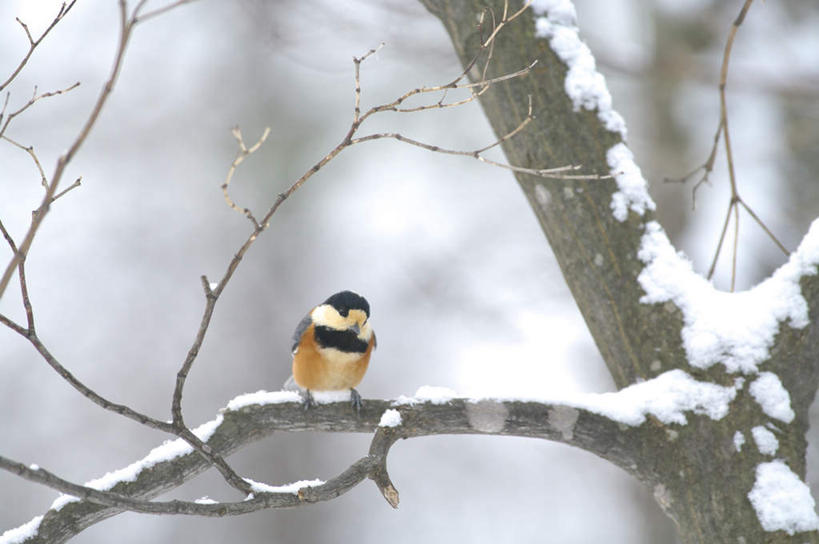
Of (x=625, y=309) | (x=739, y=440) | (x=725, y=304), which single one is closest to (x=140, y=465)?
(x=625, y=309)

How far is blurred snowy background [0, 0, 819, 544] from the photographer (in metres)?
7.43

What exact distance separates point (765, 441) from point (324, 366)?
1701 mm

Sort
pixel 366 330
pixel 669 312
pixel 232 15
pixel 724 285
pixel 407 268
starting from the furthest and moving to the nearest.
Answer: pixel 232 15
pixel 407 268
pixel 724 285
pixel 366 330
pixel 669 312

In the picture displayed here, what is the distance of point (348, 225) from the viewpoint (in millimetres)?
9188

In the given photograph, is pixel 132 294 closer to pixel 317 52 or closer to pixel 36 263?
pixel 36 263

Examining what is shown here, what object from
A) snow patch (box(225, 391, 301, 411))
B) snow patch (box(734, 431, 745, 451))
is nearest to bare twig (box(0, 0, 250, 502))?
snow patch (box(225, 391, 301, 411))

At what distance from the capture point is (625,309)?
2.47 metres

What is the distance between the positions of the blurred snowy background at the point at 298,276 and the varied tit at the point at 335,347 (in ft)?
12.1

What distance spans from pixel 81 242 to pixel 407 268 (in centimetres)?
402

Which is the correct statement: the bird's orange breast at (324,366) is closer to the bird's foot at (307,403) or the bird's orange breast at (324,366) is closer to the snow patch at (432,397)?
the bird's foot at (307,403)

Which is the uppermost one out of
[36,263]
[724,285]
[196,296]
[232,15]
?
[232,15]

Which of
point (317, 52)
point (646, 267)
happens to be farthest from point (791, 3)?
point (646, 267)

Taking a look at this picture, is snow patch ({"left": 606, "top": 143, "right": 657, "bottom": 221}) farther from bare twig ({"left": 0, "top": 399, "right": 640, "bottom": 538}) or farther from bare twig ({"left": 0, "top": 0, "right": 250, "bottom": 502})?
bare twig ({"left": 0, "top": 0, "right": 250, "bottom": 502})

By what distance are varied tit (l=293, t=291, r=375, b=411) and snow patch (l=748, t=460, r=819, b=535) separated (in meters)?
1.60
